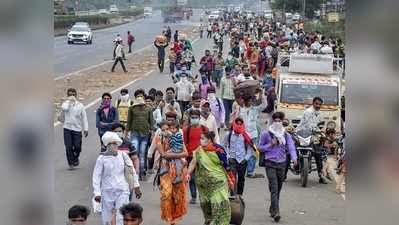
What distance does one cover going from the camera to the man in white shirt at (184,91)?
17.1 meters

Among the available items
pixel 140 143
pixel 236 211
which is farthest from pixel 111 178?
pixel 140 143

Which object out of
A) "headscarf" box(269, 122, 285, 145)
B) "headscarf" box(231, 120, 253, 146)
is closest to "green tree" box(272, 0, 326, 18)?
"headscarf" box(231, 120, 253, 146)

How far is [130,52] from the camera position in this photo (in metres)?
47.8

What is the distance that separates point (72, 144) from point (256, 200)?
359 cm

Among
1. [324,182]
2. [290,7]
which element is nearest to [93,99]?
A: [324,182]

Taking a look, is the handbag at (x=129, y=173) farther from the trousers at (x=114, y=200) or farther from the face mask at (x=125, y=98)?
the face mask at (x=125, y=98)

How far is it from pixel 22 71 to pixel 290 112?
1521cm

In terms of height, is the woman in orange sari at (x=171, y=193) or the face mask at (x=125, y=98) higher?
the face mask at (x=125, y=98)

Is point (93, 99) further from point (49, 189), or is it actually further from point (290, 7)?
point (290, 7)

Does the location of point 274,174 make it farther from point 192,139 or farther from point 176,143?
point 176,143

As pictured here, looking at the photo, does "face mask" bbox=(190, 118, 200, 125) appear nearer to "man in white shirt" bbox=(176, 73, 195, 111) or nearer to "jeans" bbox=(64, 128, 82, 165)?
"jeans" bbox=(64, 128, 82, 165)

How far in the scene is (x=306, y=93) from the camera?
17.8 meters

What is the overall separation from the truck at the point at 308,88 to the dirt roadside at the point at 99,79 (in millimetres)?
6694

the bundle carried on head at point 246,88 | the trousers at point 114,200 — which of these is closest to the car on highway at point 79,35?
the bundle carried on head at point 246,88
